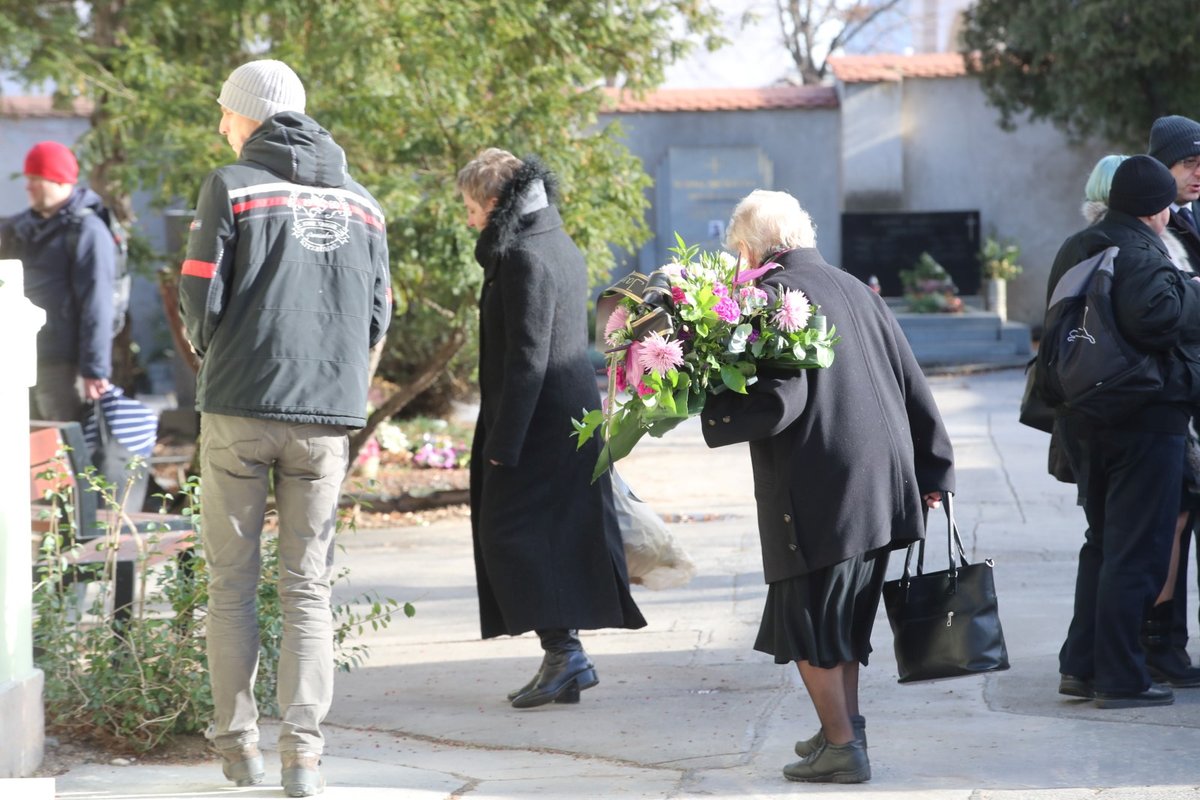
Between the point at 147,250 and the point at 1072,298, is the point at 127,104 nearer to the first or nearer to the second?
the point at 147,250

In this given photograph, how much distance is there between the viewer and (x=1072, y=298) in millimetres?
4527

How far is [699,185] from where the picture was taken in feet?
71.6

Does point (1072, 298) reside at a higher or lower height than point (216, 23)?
lower

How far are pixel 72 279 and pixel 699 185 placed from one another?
15.8 metres

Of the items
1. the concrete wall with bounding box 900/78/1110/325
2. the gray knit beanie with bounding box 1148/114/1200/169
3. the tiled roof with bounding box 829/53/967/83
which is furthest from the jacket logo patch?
the concrete wall with bounding box 900/78/1110/325

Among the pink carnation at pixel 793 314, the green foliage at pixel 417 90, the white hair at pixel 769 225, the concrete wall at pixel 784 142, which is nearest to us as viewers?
the pink carnation at pixel 793 314

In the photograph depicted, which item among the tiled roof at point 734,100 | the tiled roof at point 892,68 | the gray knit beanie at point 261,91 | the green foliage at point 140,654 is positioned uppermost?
the tiled roof at point 892,68

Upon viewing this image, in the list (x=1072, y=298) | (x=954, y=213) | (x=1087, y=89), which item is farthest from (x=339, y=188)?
(x=954, y=213)

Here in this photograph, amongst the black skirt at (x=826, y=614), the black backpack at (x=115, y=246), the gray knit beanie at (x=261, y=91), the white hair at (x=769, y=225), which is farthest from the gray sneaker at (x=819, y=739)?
the black backpack at (x=115, y=246)

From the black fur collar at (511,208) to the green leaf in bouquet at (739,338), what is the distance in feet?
4.43

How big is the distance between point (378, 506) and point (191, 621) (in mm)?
5515

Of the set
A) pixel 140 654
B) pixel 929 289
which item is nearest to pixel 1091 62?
pixel 929 289

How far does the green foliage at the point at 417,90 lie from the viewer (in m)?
8.16

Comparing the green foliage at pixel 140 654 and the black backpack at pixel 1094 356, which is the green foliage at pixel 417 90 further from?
the black backpack at pixel 1094 356
